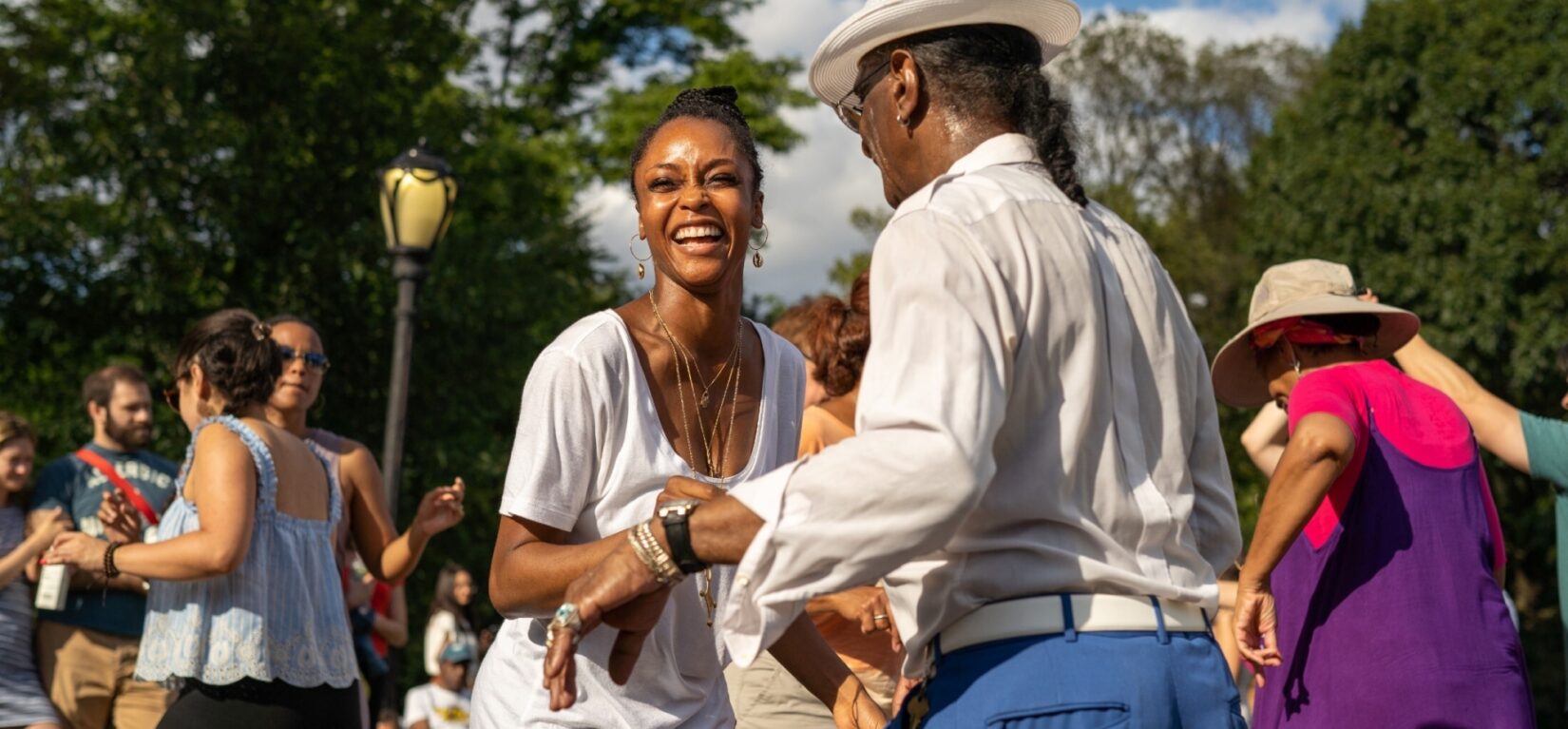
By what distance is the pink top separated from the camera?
4902 millimetres

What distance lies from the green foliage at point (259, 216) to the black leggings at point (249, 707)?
601 inches

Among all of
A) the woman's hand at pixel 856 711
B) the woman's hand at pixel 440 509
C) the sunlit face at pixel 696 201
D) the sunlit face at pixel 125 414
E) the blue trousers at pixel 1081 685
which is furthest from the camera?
the sunlit face at pixel 125 414

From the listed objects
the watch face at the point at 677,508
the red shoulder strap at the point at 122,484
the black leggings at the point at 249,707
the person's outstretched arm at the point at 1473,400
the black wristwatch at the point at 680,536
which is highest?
the person's outstretched arm at the point at 1473,400

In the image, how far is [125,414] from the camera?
7105 millimetres

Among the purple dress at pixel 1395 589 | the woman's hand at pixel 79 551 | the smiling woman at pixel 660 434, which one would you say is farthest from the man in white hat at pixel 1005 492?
the woman's hand at pixel 79 551

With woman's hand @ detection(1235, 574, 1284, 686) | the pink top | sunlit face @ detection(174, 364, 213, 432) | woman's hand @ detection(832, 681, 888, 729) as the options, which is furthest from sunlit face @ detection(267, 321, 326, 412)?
the pink top

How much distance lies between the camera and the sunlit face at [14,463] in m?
6.88

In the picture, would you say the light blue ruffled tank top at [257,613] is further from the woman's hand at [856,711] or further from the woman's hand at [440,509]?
the woman's hand at [856,711]

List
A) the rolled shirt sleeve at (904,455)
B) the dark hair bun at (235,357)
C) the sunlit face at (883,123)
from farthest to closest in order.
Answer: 1. the dark hair bun at (235,357)
2. the sunlit face at (883,123)
3. the rolled shirt sleeve at (904,455)

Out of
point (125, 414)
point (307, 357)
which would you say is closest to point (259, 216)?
point (125, 414)

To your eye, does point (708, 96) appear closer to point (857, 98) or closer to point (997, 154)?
point (857, 98)

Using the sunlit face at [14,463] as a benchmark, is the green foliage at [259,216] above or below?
above

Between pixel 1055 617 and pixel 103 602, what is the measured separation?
5.30 m

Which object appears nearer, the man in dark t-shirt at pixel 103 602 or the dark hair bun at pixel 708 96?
the dark hair bun at pixel 708 96
